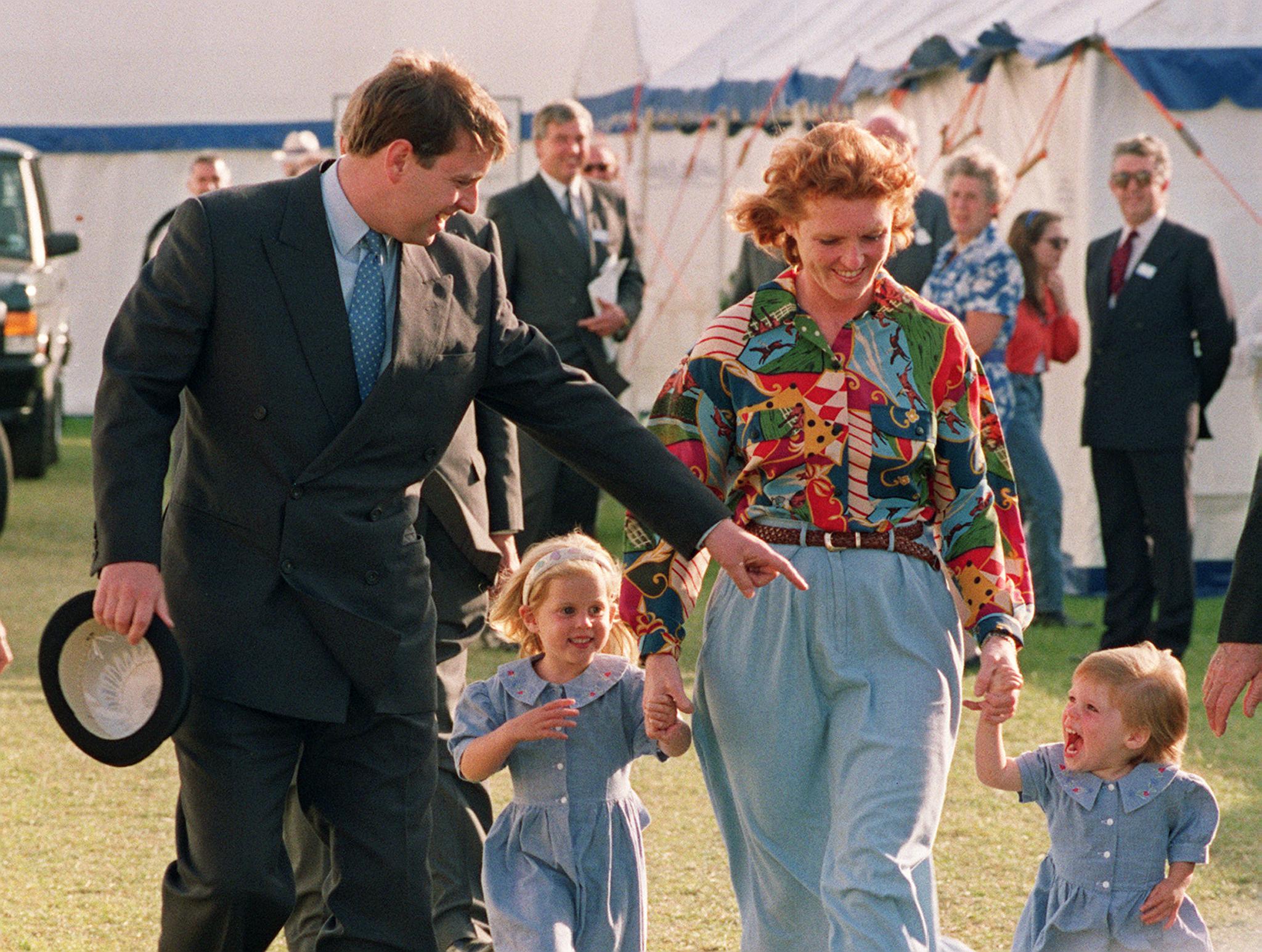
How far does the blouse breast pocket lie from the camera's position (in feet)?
10.9

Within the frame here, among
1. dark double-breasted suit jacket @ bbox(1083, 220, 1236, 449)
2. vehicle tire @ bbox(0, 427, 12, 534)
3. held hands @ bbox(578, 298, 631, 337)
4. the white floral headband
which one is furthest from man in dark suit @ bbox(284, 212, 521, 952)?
vehicle tire @ bbox(0, 427, 12, 534)

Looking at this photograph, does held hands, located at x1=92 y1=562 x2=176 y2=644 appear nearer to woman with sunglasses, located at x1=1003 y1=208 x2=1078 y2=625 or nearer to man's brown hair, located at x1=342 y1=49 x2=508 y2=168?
man's brown hair, located at x1=342 y1=49 x2=508 y2=168

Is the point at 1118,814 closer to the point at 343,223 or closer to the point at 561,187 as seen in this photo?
the point at 343,223

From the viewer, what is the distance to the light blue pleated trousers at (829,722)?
321cm

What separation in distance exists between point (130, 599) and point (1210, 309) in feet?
20.5

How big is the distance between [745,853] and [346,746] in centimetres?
79

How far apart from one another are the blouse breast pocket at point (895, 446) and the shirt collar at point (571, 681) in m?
0.98

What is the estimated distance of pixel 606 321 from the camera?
7898 mm

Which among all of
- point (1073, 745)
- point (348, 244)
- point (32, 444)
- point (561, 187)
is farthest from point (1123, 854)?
point (32, 444)

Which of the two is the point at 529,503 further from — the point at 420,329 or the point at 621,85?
the point at 621,85

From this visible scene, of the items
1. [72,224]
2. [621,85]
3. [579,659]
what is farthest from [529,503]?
[72,224]

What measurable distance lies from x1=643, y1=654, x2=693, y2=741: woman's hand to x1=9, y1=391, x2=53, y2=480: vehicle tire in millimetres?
11718

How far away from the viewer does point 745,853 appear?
3496 millimetres

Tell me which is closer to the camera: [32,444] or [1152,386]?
[1152,386]
